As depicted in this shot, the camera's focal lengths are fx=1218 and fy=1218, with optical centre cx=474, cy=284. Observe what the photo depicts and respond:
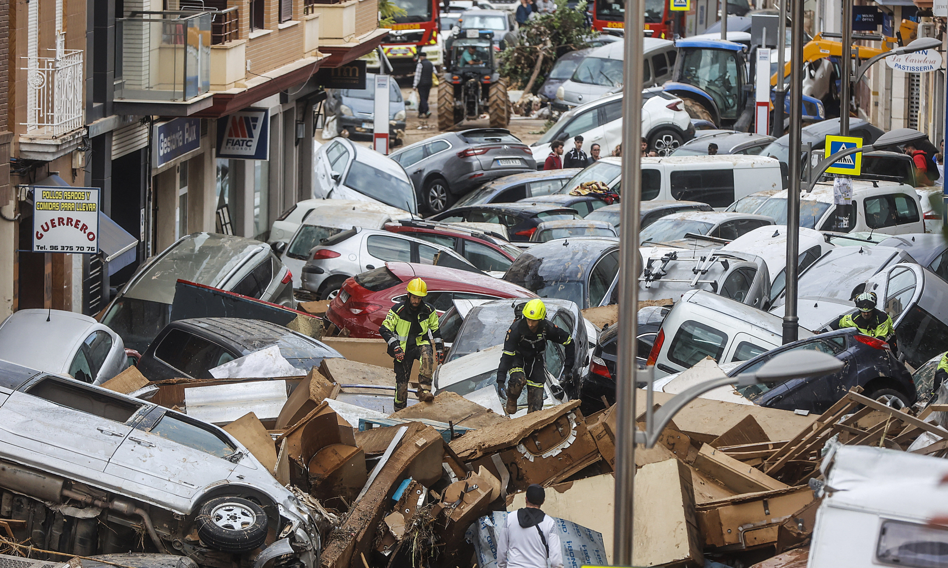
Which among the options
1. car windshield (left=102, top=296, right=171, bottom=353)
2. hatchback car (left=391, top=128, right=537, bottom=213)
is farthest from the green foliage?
car windshield (left=102, top=296, right=171, bottom=353)

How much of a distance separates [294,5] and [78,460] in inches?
746

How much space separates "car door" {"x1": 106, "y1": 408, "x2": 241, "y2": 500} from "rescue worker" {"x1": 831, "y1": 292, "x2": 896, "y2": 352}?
7.30m

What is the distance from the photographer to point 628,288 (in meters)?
6.31

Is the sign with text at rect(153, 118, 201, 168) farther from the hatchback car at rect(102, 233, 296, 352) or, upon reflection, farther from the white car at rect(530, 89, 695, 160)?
the white car at rect(530, 89, 695, 160)

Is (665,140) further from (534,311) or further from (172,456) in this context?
(172,456)

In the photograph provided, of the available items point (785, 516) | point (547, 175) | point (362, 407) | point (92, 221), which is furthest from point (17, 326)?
point (547, 175)

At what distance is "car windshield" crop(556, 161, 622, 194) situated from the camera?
77.5 feet

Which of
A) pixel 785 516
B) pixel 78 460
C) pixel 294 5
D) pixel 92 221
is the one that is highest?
pixel 294 5

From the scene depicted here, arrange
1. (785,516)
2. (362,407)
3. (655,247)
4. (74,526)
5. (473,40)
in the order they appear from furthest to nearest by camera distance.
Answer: (473,40), (655,247), (362,407), (785,516), (74,526)

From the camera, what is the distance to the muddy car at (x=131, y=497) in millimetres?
7664

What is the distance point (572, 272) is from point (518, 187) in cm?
833

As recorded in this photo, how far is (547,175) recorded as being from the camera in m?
24.9

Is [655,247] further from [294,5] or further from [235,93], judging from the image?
[294,5]

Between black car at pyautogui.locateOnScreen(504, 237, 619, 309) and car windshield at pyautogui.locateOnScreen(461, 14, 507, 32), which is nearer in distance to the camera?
black car at pyautogui.locateOnScreen(504, 237, 619, 309)
